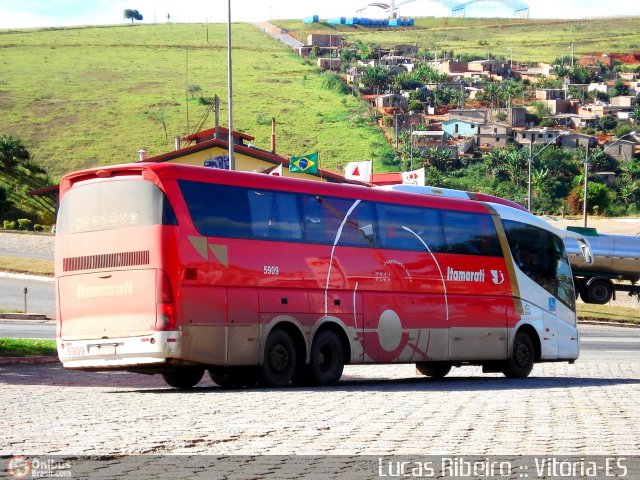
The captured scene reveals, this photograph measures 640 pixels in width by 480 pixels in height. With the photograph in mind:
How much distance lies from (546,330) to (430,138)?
384 feet

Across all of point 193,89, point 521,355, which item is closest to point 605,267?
point 521,355

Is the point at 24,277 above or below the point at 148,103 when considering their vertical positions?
below

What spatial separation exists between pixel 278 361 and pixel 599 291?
132 feet

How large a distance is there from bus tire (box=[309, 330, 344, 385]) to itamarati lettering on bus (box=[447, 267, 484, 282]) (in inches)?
138

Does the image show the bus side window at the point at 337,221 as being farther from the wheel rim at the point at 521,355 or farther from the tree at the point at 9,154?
the tree at the point at 9,154

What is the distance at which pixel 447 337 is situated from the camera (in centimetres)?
2308

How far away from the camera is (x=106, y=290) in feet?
60.8

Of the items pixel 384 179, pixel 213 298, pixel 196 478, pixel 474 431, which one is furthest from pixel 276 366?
pixel 384 179

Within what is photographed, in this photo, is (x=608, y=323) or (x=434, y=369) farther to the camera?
(x=608, y=323)

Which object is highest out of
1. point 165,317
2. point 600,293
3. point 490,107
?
point 490,107

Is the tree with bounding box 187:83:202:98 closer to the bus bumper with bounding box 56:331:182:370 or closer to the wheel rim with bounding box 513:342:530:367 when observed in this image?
the wheel rim with bounding box 513:342:530:367

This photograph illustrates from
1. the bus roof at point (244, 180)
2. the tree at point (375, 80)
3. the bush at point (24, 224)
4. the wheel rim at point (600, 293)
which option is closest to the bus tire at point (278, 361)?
the bus roof at point (244, 180)

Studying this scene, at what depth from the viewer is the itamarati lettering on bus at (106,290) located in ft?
59.9

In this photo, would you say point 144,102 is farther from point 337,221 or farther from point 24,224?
point 337,221
